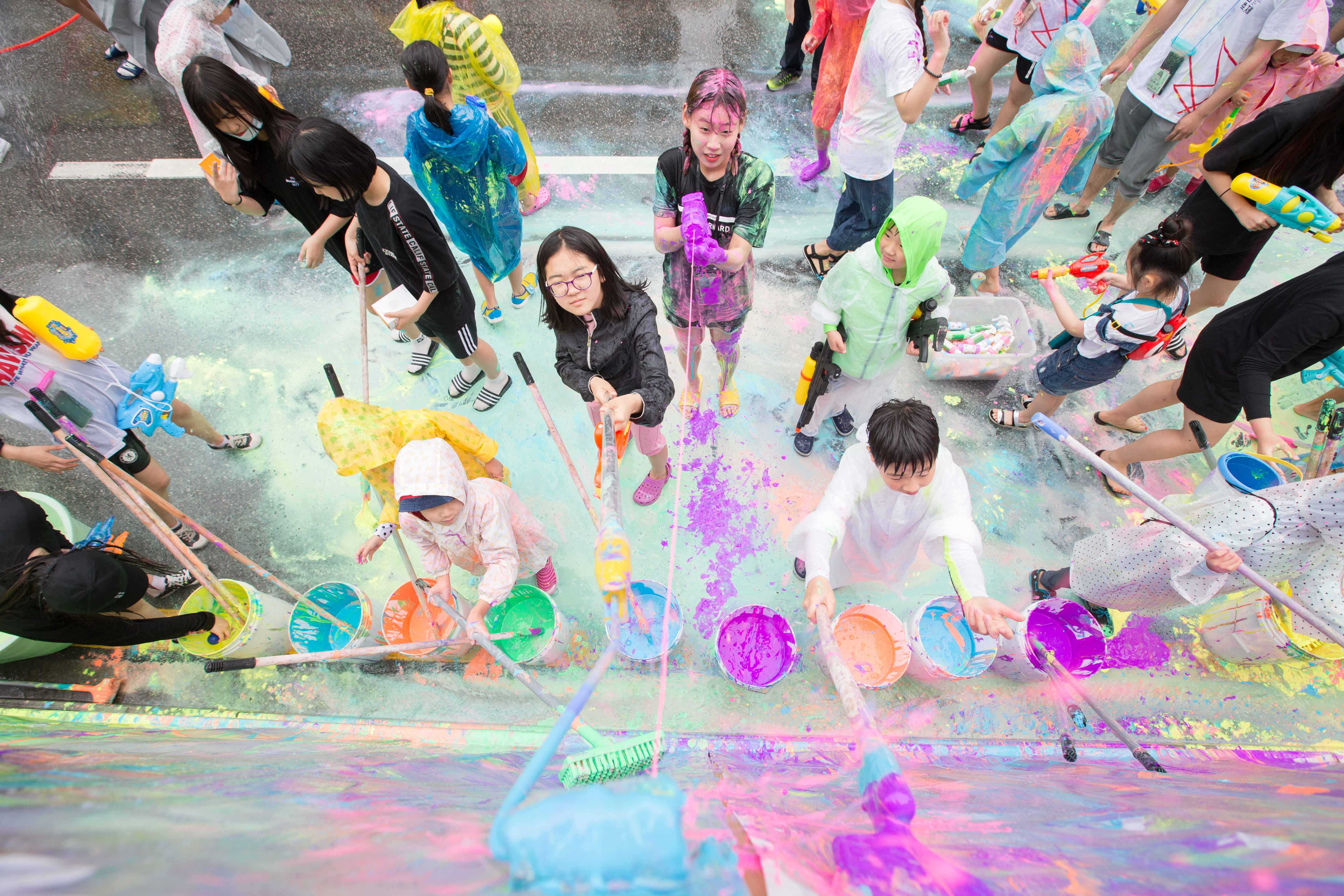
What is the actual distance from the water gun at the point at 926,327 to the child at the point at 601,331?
1.28 m

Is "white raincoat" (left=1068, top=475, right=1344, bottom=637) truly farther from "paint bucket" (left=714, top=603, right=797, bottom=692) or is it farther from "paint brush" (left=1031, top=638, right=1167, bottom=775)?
"paint bucket" (left=714, top=603, right=797, bottom=692)

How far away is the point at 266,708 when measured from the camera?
2.90 m

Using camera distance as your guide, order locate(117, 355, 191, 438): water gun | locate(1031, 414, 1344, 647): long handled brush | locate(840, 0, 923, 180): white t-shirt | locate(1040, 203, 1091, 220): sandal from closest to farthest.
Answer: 1. locate(1031, 414, 1344, 647): long handled brush
2. locate(117, 355, 191, 438): water gun
3. locate(840, 0, 923, 180): white t-shirt
4. locate(1040, 203, 1091, 220): sandal

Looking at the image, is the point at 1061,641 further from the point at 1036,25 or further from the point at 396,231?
the point at 1036,25

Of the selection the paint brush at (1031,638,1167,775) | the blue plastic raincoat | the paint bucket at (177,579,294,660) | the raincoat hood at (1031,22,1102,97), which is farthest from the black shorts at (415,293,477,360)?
the raincoat hood at (1031,22,1102,97)

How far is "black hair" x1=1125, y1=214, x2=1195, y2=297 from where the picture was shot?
8.55 feet

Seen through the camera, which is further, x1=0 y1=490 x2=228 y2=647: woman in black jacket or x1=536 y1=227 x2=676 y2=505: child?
x1=536 y1=227 x2=676 y2=505: child

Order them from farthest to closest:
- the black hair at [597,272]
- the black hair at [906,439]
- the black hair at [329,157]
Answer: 1. the black hair at [329,157]
2. the black hair at [597,272]
3. the black hair at [906,439]

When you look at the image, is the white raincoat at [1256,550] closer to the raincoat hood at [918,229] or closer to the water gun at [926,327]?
the water gun at [926,327]

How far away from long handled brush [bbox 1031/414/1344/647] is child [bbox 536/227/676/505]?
153 cm

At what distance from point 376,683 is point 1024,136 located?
477 cm

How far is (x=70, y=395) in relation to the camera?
2693mm

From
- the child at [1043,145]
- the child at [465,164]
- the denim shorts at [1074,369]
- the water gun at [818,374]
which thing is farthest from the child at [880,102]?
the child at [465,164]

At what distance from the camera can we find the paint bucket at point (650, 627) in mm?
2816
